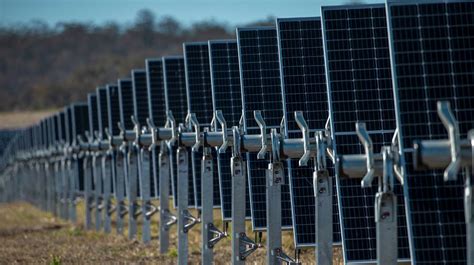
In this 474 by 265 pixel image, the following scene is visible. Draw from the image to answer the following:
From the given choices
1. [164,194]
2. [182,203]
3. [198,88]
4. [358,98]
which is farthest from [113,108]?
[358,98]

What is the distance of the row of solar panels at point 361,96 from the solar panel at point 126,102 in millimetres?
9478

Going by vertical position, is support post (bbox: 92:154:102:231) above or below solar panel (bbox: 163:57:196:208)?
below

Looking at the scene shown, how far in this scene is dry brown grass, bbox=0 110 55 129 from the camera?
126m

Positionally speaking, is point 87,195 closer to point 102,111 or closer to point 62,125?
point 102,111

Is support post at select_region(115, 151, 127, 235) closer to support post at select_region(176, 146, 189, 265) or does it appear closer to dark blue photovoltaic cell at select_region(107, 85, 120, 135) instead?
dark blue photovoltaic cell at select_region(107, 85, 120, 135)

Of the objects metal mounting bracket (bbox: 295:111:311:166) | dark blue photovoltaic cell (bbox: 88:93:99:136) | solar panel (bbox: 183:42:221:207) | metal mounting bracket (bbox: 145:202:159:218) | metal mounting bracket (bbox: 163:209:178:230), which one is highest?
dark blue photovoltaic cell (bbox: 88:93:99:136)

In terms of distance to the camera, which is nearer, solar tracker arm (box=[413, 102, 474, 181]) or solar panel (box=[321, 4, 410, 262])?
solar tracker arm (box=[413, 102, 474, 181])

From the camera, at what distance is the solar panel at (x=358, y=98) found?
14.7 meters

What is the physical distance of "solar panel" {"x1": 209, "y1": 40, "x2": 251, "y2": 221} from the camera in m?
20.8

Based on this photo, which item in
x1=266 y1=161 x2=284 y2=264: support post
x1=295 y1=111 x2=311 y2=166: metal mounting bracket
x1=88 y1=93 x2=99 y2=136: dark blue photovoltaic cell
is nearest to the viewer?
x1=295 y1=111 x2=311 y2=166: metal mounting bracket

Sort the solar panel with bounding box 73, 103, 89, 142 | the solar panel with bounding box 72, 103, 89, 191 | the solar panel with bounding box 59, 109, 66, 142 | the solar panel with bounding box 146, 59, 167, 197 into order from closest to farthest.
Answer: the solar panel with bounding box 146, 59, 167, 197 < the solar panel with bounding box 72, 103, 89, 191 < the solar panel with bounding box 73, 103, 89, 142 < the solar panel with bounding box 59, 109, 66, 142

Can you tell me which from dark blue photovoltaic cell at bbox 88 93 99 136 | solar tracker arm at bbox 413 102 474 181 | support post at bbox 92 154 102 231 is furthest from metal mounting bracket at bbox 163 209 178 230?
dark blue photovoltaic cell at bbox 88 93 99 136

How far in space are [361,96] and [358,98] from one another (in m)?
0.04

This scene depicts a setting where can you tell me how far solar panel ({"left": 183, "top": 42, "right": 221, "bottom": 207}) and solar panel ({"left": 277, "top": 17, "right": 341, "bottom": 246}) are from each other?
5.82m
